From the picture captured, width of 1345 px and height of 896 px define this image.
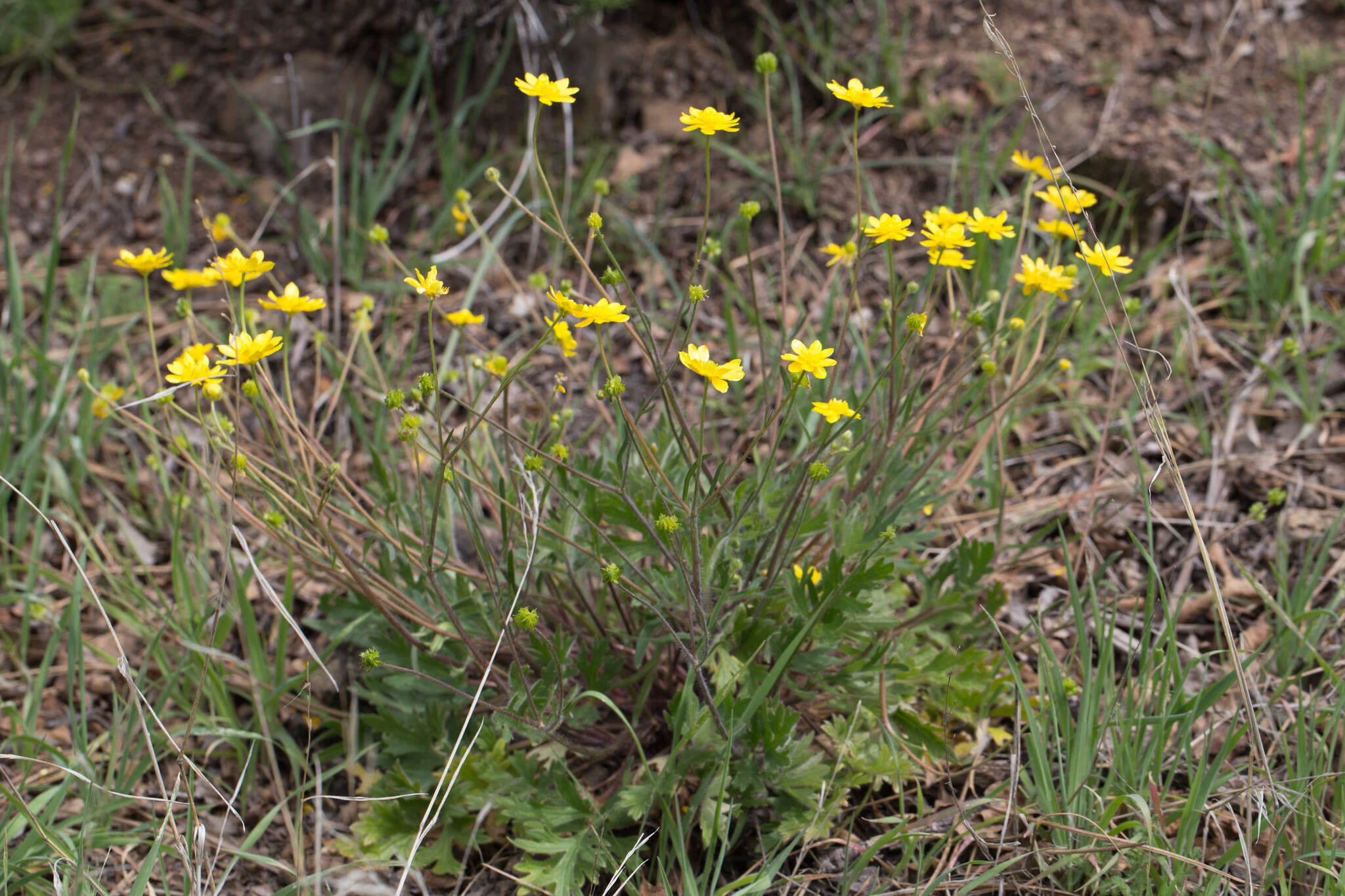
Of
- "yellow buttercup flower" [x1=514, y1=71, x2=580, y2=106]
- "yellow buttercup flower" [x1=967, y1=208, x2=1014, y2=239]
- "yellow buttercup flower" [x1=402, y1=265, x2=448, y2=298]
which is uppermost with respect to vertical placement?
"yellow buttercup flower" [x1=514, y1=71, x2=580, y2=106]

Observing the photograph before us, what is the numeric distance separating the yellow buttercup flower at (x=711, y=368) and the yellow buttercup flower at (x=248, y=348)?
612mm

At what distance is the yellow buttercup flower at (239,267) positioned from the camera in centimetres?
168

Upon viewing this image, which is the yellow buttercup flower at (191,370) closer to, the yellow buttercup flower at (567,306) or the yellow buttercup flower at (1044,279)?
the yellow buttercup flower at (567,306)

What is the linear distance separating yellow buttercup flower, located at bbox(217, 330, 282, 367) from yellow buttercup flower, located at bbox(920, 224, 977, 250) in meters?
1.04

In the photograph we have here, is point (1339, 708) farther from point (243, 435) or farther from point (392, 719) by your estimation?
point (243, 435)

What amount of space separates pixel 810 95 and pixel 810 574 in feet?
8.20

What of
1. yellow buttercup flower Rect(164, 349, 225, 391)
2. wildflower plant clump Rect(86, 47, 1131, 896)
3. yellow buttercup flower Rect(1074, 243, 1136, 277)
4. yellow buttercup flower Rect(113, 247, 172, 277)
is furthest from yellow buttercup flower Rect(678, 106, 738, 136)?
yellow buttercup flower Rect(113, 247, 172, 277)

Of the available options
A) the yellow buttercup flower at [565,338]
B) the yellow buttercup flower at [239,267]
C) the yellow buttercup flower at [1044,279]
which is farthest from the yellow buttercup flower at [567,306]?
the yellow buttercup flower at [1044,279]

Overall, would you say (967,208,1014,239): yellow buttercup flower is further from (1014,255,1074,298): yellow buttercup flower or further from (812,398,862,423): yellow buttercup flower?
(812,398,862,423): yellow buttercup flower

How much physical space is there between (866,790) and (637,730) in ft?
1.59

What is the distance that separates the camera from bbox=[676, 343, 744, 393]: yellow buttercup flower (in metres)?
1.39

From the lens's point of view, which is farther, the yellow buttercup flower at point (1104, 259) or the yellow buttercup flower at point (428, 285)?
the yellow buttercup flower at point (1104, 259)

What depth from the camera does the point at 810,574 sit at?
5.76ft

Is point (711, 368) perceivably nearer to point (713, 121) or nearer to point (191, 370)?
point (713, 121)
